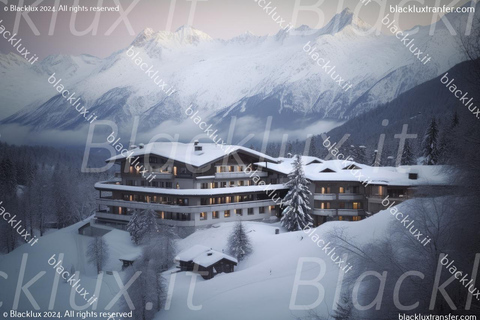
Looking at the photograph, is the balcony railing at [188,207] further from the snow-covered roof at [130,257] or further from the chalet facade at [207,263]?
the chalet facade at [207,263]

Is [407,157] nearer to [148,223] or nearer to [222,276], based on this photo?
[148,223]

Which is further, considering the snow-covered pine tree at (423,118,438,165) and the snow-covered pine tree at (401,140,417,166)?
the snow-covered pine tree at (401,140,417,166)

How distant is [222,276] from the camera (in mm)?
30391

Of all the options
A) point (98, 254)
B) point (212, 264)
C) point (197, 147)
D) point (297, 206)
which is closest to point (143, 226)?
point (98, 254)

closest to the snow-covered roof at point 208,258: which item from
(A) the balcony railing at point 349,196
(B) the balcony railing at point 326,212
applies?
(B) the balcony railing at point 326,212

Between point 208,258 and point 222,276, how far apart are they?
8.28 ft

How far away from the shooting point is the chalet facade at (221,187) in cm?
4381

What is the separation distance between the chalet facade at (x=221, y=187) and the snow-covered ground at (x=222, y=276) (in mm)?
3754

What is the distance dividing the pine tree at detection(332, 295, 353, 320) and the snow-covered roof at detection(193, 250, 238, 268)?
1546 centimetres

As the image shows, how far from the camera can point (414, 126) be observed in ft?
443

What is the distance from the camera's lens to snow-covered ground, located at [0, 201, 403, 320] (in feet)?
74.9

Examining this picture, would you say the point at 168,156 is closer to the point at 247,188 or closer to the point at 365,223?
the point at 247,188

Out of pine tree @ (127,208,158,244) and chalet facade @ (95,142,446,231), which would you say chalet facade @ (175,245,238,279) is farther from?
chalet facade @ (95,142,446,231)

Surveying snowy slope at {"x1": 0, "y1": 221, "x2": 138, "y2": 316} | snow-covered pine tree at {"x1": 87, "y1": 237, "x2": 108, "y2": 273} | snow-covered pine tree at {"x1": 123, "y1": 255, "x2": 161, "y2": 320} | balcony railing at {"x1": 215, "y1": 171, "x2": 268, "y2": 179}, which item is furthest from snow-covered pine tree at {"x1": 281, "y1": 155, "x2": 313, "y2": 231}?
snow-covered pine tree at {"x1": 87, "y1": 237, "x2": 108, "y2": 273}
